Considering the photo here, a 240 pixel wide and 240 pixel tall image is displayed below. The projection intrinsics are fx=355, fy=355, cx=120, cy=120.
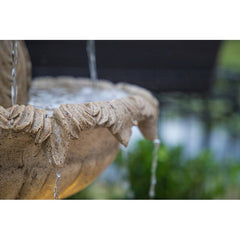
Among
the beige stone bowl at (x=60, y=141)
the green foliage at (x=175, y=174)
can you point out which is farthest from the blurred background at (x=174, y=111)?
the beige stone bowl at (x=60, y=141)

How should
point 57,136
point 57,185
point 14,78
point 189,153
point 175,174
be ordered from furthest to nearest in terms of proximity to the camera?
point 189,153
point 175,174
point 14,78
point 57,185
point 57,136

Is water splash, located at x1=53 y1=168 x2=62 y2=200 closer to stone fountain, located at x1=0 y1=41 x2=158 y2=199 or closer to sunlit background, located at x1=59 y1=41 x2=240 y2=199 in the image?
stone fountain, located at x1=0 y1=41 x2=158 y2=199

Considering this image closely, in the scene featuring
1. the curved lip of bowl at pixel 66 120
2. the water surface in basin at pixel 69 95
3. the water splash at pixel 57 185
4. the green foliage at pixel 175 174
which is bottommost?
the green foliage at pixel 175 174

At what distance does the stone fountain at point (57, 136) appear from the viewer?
3.28 feet

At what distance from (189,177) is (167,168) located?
0.21m

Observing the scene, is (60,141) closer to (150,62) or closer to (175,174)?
(175,174)

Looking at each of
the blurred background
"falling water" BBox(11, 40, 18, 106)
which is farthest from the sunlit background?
"falling water" BBox(11, 40, 18, 106)

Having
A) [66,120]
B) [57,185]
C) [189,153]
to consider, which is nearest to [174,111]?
[189,153]

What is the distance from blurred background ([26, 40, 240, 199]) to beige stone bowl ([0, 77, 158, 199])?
1.49 meters

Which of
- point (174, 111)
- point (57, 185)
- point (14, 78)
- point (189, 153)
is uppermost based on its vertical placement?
point (14, 78)

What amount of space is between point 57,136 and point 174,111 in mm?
3222

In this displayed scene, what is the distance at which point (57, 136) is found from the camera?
1022mm

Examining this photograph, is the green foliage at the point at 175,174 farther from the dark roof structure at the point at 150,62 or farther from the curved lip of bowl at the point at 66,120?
the curved lip of bowl at the point at 66,120

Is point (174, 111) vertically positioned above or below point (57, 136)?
below
